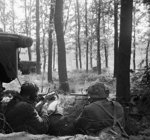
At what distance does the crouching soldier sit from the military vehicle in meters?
1.98

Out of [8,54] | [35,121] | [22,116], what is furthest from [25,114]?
[8,54]

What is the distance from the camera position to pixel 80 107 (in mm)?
6387

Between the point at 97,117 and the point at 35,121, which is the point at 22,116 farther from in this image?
the point at 97,117

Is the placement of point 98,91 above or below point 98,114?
above

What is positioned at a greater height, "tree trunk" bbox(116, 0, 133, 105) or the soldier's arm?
"tree trunk" bbox(116, 0, 133, 105)

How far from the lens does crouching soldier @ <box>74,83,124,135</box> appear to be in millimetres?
3352

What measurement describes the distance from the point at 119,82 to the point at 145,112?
1.26 meters

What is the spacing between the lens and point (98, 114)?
3.38m

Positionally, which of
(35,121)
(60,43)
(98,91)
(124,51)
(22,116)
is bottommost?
(35,121)

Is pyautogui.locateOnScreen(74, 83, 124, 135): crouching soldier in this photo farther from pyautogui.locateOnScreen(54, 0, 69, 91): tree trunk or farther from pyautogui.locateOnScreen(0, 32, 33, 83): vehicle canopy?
pyautogui.locateOnScreen(54, 0, 69, 91): tree trunk

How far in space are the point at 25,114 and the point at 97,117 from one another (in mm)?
1298

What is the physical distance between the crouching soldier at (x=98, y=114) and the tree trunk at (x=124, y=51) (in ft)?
11.4

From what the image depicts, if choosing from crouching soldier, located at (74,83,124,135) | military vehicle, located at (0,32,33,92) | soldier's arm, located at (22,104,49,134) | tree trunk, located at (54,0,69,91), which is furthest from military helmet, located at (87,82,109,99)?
tree trunk, located at (54,0,69,91)

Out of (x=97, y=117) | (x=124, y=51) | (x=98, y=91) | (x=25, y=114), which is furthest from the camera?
(x=124, y=51)
